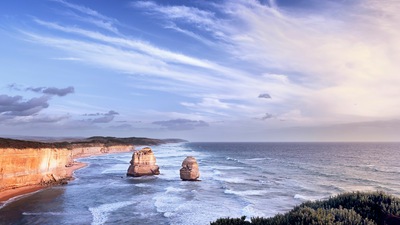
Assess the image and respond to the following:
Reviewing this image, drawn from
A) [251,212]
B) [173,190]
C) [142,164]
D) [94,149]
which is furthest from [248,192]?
[94,149]

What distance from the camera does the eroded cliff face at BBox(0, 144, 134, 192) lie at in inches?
1460

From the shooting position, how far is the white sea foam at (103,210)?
2708 cm

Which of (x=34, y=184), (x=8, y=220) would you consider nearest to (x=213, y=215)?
(x=8, y=220)

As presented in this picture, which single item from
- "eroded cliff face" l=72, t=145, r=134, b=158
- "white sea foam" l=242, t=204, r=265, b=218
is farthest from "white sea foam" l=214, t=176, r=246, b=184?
"eroded cliff face" l=72, t=145, r=134, b=158

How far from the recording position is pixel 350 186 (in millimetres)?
47719

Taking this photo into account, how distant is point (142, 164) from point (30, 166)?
1761cm

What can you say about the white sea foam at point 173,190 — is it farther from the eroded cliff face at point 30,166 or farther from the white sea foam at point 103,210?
the eroded cliff face at point 30,166

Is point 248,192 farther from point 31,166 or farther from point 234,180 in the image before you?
point 31,166

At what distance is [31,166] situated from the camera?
41.9m

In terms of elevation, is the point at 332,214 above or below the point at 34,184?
above

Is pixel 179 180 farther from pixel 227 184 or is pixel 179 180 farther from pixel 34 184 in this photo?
pixel 34 184

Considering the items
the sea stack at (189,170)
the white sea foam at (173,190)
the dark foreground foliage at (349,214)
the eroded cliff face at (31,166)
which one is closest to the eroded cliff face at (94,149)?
the eroded cliff face at (31,166)

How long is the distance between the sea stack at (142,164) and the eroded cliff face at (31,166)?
1061 centimetres

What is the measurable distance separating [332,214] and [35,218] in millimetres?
25996
